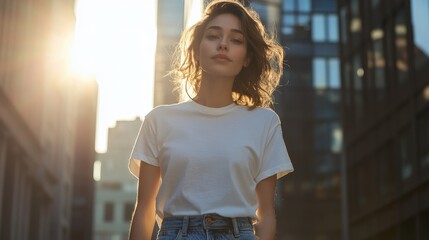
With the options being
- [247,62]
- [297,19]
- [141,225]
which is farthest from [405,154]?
[141,225]

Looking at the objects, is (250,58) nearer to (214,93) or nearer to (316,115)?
(214,93)

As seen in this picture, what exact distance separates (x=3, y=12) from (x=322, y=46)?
27.3 meters

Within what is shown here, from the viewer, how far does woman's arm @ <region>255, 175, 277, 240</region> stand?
3.63 m

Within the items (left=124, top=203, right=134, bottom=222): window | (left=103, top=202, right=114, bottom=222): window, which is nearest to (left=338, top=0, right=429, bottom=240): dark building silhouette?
(left=124, top=203, right=134, bottom=222): window

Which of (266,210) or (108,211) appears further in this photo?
(108,211)

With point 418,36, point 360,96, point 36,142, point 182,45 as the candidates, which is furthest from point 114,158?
point 182,45

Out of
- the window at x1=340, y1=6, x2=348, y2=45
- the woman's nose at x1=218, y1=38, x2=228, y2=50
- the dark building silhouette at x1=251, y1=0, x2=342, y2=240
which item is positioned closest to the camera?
the woman's nose at x1=218, y1=38, x2=228, y2=50

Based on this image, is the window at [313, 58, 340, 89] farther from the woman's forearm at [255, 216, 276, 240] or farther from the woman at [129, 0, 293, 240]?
the woman's forearm at [255, 216, 276, 240]

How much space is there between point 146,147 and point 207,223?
46 cm

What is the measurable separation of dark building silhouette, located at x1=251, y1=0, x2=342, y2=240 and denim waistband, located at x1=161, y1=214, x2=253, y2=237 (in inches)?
1951

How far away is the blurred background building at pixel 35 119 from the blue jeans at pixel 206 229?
96.0 feet

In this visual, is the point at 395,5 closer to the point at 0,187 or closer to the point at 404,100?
the point at 404,100

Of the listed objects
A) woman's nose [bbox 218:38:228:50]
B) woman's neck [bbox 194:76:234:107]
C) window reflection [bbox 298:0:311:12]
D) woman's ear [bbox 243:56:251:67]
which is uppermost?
window reflection [bbox 298:0:311:12]

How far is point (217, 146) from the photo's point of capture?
12.0 ft
